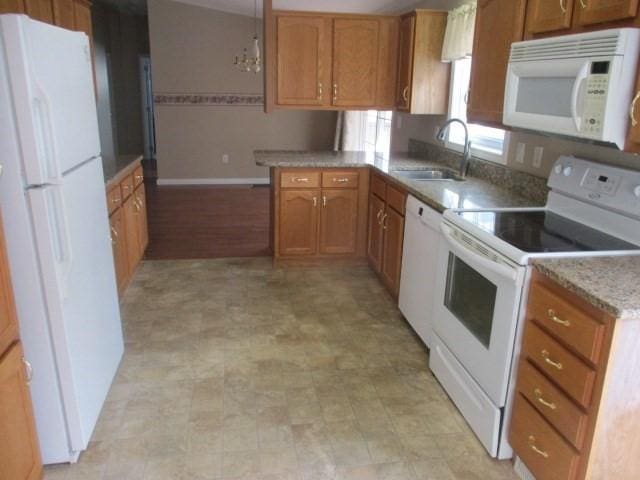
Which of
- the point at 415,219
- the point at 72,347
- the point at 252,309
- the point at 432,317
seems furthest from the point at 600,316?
the point at 252,309

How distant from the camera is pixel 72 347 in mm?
1941

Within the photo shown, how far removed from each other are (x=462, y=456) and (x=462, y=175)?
6.22ft

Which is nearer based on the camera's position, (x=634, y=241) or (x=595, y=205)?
(x=634, y=241)

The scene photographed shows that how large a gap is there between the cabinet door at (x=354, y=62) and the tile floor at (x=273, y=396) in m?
1.61

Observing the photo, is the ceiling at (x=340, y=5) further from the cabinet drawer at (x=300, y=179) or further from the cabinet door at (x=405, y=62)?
the cabinet drawer at (x=300, y=179)

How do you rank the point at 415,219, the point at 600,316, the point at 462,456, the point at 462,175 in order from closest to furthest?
the point at 600,316, the point at 462,456, the point at 415,219, the point at 462,175

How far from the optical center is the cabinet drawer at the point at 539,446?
1649 millimetres

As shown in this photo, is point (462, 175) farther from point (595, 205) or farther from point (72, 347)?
point (72, 347)

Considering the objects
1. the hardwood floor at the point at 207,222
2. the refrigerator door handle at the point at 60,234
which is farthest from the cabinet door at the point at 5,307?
the hardwood floor at the point at 207,222

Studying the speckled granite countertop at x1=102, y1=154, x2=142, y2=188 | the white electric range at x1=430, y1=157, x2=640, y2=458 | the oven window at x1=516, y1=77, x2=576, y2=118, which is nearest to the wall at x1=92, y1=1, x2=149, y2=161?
the speckled granite countertop at x1=102, y1=154, x2=142, y2=188

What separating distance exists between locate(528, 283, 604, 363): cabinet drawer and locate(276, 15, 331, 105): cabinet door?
281cm

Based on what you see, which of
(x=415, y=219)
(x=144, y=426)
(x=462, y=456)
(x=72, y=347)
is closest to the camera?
(x=72, y=347)

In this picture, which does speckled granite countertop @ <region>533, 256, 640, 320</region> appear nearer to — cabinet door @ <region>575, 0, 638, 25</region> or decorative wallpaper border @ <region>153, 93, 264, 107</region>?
cabinet door @ <region>575, 0, 638, 25</region>

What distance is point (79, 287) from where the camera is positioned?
205 cm
